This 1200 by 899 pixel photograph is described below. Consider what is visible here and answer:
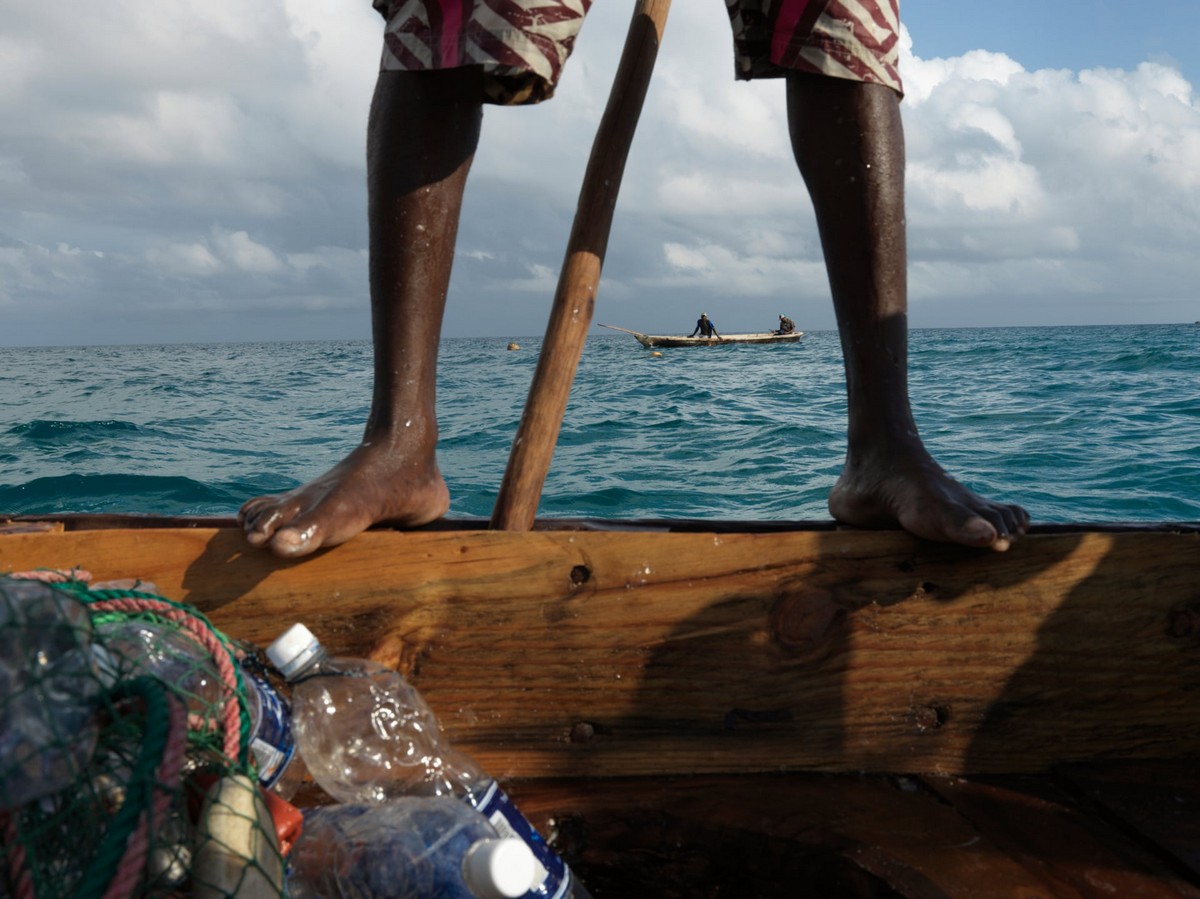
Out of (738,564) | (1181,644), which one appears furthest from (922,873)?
(1181,644)

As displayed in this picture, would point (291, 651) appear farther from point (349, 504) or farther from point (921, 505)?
point (921, 505)

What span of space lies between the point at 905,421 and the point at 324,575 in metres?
0.89

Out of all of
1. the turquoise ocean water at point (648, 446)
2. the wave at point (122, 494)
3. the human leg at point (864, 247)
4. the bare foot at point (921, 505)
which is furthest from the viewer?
the turquoise ocean water at point (648, 446)

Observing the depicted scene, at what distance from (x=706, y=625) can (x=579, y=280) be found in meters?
0.62

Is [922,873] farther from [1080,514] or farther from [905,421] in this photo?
[1080,514]

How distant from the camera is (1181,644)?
118 centimetres

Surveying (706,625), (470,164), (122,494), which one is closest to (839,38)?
(470,164)

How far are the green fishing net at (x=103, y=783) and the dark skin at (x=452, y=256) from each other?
67cm

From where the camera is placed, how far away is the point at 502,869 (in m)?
0.73

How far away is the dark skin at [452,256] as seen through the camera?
1389 mm

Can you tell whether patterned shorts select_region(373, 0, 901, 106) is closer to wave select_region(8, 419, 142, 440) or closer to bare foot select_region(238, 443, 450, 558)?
bare foot select_region(238, 443, 450, 558)

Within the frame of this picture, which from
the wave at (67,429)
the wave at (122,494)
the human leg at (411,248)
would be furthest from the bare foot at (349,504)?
the wave at (67,429)

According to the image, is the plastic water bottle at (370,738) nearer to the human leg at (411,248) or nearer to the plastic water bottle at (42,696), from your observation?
the human leg at (411,248)

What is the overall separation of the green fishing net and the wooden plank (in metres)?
0.47
